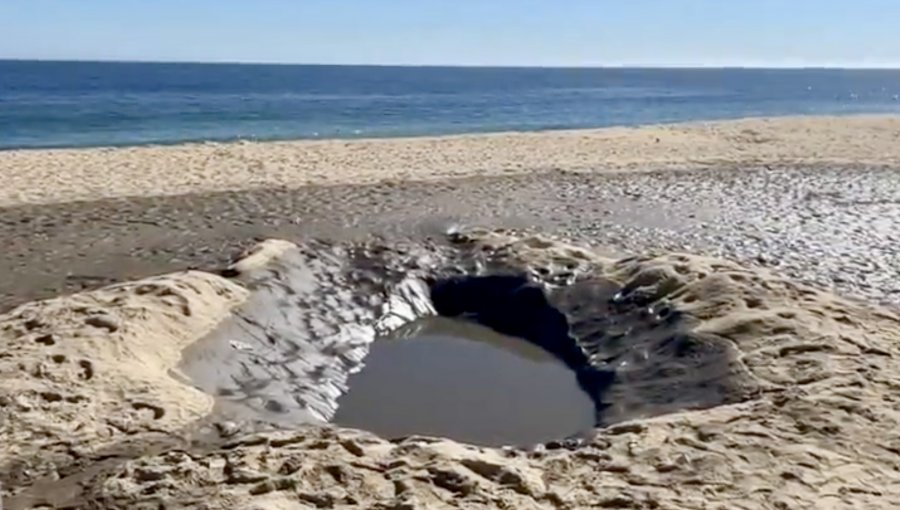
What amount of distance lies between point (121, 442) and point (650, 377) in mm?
4089

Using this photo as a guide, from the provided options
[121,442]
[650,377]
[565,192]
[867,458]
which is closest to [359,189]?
[565,192]

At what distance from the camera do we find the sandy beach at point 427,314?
18.8 feet

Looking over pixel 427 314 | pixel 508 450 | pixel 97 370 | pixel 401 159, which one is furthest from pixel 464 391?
pixel 401 159

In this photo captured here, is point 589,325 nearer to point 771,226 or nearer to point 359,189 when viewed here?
point 771,226

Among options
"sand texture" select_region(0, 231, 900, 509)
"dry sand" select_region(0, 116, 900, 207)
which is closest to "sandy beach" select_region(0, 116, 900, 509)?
"sand texture" select_region(0, 231, 900, 509)

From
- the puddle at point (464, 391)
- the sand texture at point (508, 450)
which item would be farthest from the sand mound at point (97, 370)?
the puddle at point (464, 391)

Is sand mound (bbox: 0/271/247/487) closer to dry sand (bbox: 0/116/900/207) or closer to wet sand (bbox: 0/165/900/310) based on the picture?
wet sand (bbox: 0/165/900/310)

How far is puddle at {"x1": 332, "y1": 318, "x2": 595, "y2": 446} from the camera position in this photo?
7.48 metres

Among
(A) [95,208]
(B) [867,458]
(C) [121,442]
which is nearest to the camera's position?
(B) [867,458]

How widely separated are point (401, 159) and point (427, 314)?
39.8 feet

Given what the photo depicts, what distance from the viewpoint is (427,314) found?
10539 mm

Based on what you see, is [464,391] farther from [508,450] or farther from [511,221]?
[511,221]

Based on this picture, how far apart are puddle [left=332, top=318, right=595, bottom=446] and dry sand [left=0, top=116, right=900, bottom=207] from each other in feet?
28.2

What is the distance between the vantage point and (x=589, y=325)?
9.52 m
